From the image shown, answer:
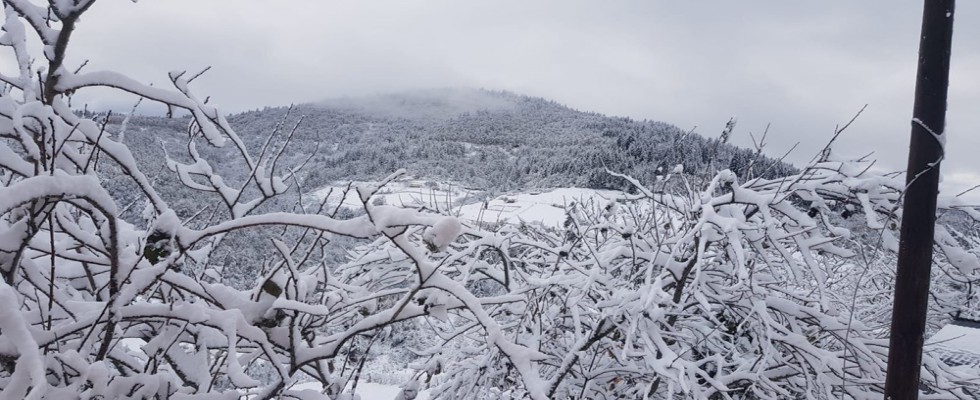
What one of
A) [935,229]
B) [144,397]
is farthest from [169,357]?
[935,229]

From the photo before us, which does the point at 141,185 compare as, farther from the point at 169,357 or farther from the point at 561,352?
the point at 561,352

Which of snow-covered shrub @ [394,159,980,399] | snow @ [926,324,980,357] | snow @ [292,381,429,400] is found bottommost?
snow @ [292,381,429,400]

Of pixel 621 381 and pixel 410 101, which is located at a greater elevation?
pixel 410 101

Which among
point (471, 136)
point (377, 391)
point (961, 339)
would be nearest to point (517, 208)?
point (961, 339)

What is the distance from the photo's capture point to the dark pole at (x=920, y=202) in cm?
208

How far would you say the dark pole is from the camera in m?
2.08

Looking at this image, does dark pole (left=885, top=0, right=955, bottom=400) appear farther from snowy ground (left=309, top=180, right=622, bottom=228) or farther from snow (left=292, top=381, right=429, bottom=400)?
snow (left=292, top=381, right=429, bottom=400)

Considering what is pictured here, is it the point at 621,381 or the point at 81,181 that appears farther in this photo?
the point at 621,381

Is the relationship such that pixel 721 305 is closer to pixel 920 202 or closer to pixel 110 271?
pixel 920 202

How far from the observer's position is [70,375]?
1.01 metres

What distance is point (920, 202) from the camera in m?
2.12

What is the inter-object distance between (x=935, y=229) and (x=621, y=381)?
71.4 inches

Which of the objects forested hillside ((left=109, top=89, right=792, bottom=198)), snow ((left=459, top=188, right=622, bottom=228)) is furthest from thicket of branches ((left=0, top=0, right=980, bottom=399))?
forested hillside ((left=109, top=89, right=792, bottom=198))

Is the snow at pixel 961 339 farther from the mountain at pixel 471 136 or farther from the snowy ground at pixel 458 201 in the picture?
the mountain at pixel 471 136
